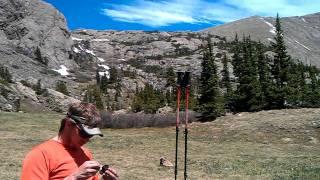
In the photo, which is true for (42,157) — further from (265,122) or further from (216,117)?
(216,117)

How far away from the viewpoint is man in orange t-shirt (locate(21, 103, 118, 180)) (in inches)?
202

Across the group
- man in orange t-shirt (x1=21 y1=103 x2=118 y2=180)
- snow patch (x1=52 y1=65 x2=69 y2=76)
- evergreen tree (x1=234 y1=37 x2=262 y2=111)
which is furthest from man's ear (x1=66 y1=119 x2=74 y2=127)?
snow patch (x1=52 y1=65 x2=69 y2=76)

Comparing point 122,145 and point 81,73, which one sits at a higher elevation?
point 81,73

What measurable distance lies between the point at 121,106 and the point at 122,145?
106m

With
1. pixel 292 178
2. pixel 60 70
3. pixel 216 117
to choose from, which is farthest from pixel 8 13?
pixel 292 178

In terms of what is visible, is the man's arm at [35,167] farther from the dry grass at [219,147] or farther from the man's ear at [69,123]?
the dry grass at [219,147]

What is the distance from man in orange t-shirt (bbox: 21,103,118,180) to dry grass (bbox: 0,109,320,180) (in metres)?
16.2

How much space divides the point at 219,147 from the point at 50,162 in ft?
107

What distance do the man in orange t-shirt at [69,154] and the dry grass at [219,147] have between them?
16.2 metres

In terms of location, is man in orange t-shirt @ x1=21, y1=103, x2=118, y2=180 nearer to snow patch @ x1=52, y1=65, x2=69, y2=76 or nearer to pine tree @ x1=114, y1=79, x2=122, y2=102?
pine tree @ x1=114, y1=79, x2=122, y2=102

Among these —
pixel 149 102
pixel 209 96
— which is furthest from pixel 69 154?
pixel 149 102

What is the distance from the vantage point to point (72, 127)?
5402 mm

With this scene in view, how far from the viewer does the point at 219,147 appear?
3719 centimetres

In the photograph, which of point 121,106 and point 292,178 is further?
point 121,106
